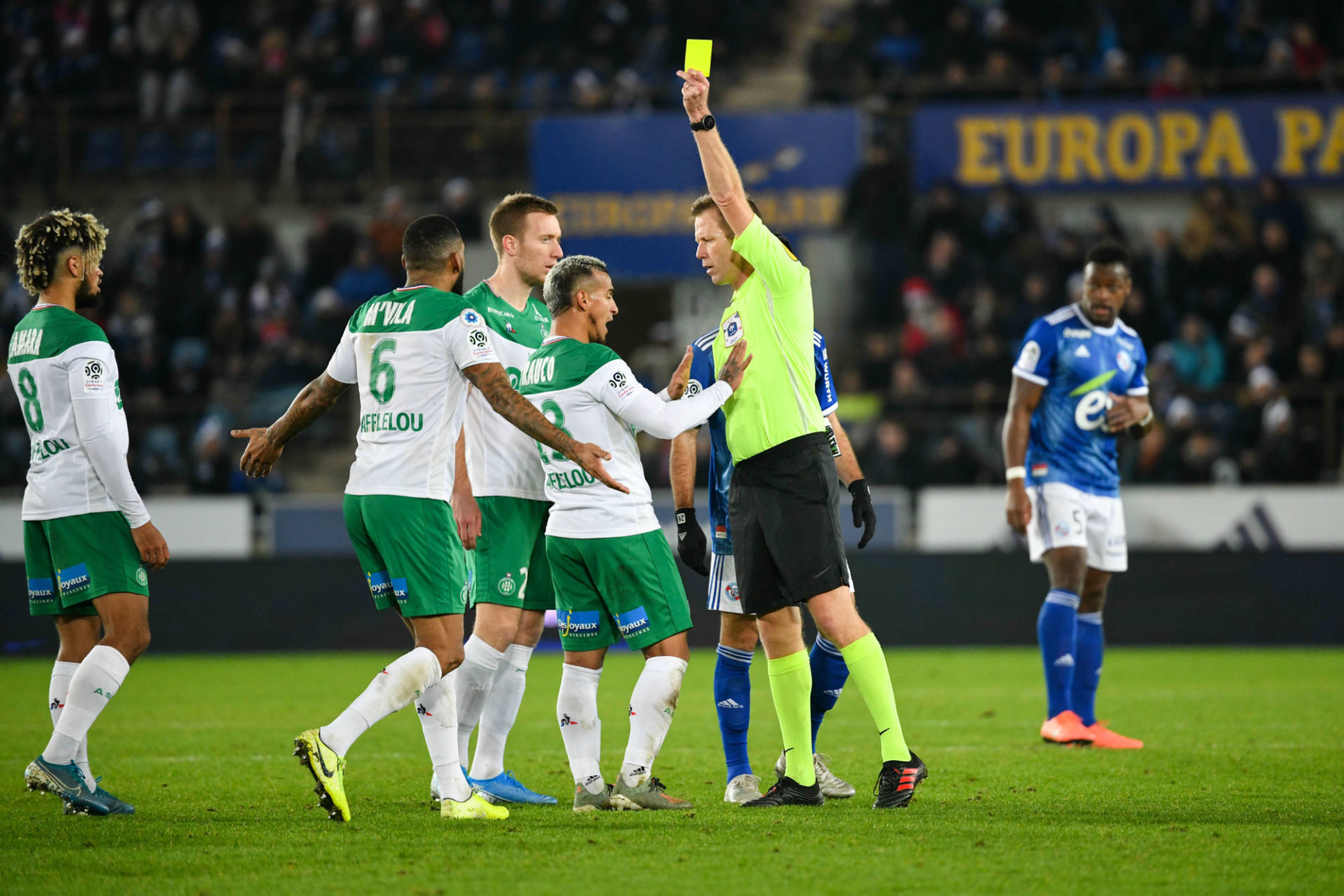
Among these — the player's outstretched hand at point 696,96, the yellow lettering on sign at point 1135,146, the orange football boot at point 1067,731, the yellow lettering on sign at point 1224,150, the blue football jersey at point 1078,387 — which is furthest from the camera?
the yellow lettering on sign at point 1135,146

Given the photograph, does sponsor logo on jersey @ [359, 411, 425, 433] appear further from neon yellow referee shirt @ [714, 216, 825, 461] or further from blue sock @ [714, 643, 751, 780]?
blue sock @ [714, 643, 751, 780]

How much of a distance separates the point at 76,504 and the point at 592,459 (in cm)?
225

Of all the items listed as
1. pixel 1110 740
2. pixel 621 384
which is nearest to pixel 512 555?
pixel 621 384

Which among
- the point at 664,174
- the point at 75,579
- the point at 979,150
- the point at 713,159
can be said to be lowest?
the point at 75,579

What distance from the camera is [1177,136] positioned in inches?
750

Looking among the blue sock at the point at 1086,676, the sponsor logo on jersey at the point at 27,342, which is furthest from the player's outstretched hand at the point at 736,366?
the blue sock at the point at 1086,676

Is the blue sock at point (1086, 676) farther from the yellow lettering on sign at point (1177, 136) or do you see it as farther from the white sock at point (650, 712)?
the yellow lettering on sign at point (1177, 136)

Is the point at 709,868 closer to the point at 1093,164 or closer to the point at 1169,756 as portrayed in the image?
the point at 1169,756

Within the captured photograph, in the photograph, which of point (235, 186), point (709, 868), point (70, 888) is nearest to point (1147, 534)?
point (709, 868)

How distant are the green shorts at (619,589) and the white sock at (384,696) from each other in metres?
0.65

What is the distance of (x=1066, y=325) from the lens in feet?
28.1

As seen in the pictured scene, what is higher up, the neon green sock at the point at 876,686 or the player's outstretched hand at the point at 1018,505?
the player's outstretched hand at the point at 1018,505

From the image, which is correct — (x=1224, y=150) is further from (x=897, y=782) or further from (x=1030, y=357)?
(x=897, y=782)

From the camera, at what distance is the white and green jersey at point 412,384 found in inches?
230
